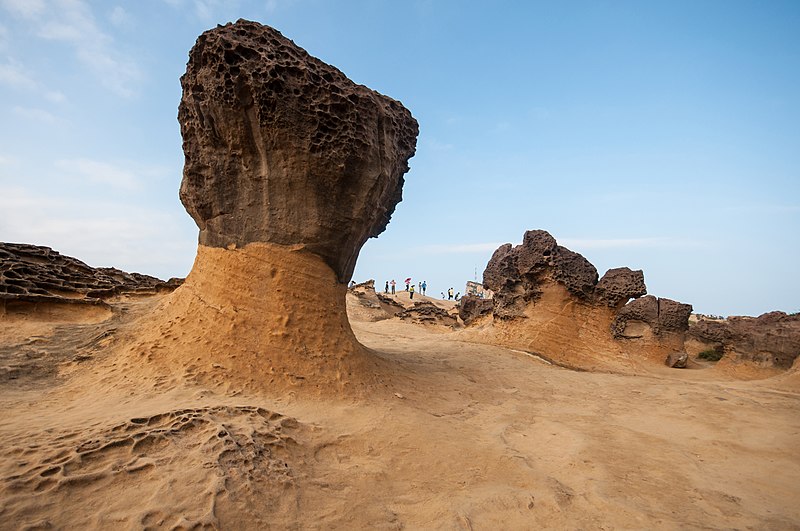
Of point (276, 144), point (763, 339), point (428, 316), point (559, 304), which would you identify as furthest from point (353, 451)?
point (428, 316)

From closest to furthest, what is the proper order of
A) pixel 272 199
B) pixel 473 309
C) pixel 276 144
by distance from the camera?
pixel 276 144 → pixel 272 199 → pixel 473 309

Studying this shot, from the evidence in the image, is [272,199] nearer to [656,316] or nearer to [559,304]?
[559,304]

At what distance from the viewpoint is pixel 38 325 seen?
17.4ft

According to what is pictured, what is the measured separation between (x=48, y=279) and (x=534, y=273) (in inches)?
337

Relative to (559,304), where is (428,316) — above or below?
below

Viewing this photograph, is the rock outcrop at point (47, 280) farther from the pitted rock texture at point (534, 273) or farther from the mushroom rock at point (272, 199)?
the pitted rock texture at point (534, 273)

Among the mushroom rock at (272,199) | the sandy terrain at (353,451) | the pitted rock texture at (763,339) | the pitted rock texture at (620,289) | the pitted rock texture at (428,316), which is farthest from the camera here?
the pitted rock texture at (428,316)

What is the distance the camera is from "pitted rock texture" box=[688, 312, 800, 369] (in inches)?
352

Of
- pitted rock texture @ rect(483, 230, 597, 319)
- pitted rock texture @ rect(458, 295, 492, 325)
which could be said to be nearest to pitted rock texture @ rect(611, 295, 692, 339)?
pitted rock texture @ rect(483, 230, 597, 319)

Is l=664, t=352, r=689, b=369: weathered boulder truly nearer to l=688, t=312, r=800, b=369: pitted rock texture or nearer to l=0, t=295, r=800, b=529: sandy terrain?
l=688, t=312, r=800, b=369: pitted rock texture

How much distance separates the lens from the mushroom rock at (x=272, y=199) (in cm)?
448

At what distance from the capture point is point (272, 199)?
15.7 ft

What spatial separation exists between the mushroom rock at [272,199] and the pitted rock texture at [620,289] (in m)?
6.23

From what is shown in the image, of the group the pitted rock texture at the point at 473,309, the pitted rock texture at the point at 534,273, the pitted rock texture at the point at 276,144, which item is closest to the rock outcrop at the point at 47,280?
the pitted rock texture at the point at 276,144
